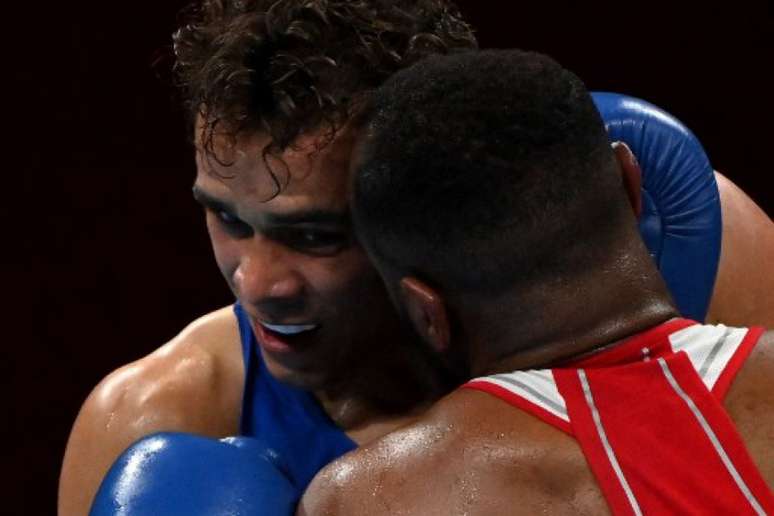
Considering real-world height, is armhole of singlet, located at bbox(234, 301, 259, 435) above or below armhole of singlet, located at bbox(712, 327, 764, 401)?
below

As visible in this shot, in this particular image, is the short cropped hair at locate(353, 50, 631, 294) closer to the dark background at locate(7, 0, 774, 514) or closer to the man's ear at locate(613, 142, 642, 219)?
the man's ear at locate(613, 142, 642, 219)

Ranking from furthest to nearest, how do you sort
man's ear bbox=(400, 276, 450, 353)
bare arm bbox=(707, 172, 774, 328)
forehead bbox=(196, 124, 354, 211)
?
bare arm bbox=(707, 172, 774, 328) < forehead bbox=(196, 124, 354, 211) < man's ear bbox=(400, 276, 450, 353)

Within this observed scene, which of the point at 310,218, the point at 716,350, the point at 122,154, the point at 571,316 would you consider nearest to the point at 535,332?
the point at 571,316

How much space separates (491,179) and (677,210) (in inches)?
20.9

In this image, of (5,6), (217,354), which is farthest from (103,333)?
(217,354)

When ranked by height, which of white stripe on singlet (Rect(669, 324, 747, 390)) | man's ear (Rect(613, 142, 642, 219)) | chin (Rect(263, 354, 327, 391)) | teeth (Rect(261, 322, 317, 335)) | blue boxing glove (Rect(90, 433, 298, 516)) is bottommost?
chin (Rect(263, 354, 327, 391))

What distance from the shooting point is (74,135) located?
2580mm

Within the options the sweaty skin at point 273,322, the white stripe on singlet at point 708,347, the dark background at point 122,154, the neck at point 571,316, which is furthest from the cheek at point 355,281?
the dark background at point 122,154

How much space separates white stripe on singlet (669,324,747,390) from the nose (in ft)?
1.20

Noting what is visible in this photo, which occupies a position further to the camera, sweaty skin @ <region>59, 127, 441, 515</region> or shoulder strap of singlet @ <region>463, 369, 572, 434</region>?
sweaty skin @ <region>59, 127, 441, 515</region>

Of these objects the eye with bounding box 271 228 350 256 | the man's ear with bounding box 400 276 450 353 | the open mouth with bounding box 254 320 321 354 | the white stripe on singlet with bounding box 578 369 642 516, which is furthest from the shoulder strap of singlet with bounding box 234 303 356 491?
the white stripe on singlet with bounding box 578 369 642 516

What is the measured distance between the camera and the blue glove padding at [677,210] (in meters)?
1.60

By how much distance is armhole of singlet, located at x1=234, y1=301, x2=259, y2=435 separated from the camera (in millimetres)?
1574

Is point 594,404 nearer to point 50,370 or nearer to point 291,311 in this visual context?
point 291,311
